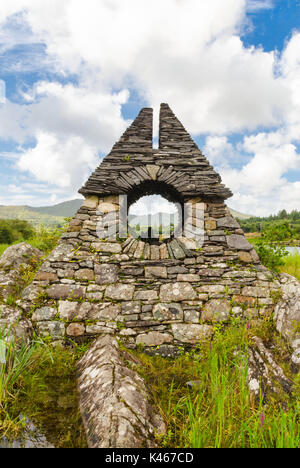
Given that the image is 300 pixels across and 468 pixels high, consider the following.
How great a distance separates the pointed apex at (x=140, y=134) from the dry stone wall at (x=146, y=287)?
69.9 inches

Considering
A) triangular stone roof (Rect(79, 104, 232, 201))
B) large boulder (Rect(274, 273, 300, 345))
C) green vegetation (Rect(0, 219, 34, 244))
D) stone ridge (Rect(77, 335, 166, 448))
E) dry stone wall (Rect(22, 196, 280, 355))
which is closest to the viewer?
stone ridge (Rect(77, 335, 166, 448))

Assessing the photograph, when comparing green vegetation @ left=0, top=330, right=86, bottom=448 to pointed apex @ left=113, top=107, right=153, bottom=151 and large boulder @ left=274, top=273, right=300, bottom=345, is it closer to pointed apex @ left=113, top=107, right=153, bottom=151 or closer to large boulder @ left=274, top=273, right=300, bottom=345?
large boulder @ left=274, top=273, right=300, bottom=345

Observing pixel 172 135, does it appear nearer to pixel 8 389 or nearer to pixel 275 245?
pixel 275 245

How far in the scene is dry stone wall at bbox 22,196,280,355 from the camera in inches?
161

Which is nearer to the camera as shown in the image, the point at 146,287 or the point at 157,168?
the point at 146,287

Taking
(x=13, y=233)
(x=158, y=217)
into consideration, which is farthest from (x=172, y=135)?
(x=13, y=233)

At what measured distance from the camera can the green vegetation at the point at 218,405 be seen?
1998 mm

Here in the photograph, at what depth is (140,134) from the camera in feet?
18.0

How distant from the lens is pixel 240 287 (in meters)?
4.41

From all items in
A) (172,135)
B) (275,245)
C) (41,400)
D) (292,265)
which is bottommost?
(41,400)

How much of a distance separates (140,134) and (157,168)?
115cm

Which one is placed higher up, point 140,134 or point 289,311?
point 140,134

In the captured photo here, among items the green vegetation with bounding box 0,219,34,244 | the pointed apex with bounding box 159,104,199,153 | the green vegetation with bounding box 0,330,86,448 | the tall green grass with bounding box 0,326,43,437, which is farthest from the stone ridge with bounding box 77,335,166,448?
the green vegetation with bounding box 0,219,34,244

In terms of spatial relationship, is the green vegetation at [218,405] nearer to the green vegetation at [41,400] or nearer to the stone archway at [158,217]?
the green vegetation at [41,400]
